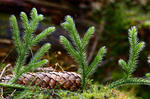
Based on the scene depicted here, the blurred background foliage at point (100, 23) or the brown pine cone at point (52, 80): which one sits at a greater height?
the blurred background foliage at point (100, 23)

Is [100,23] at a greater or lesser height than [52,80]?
greater

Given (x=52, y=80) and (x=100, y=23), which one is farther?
(x=100, y=23)

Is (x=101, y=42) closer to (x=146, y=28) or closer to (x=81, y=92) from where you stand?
(x=146, y=28)

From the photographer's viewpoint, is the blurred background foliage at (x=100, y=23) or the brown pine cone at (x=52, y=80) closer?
the brown pine cone at (x=52, y=80)

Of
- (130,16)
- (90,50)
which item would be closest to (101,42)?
(90,50)
